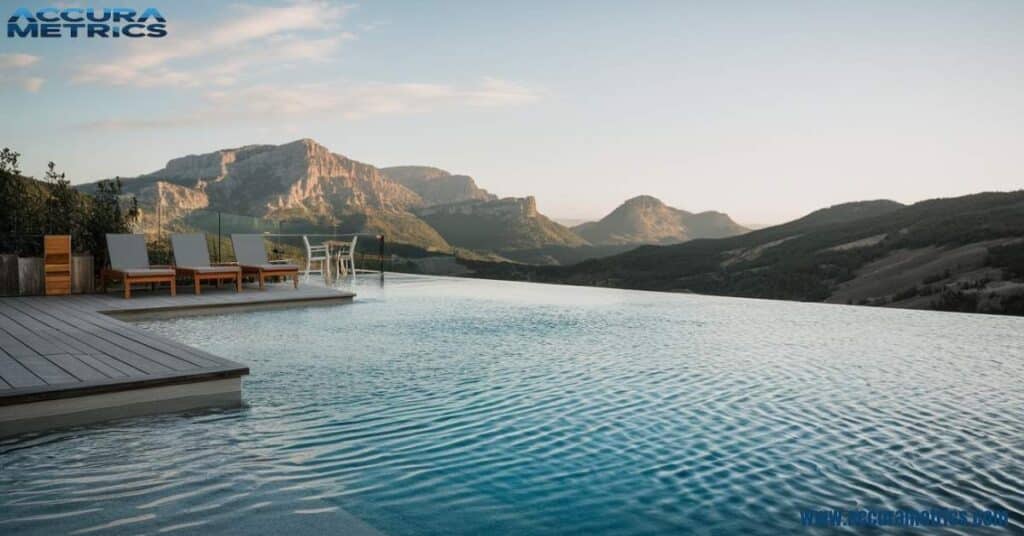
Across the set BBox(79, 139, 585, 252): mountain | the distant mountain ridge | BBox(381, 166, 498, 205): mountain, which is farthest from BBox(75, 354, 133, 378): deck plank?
BBox(381, 166, 498, 205): mountain

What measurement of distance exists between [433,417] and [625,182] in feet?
104

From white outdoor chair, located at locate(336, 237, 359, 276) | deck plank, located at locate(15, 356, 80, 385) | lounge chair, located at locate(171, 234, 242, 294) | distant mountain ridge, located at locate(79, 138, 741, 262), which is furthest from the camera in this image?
distant mountain ridge, located at locate(79, 138, 741, 262)

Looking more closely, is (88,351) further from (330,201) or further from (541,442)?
(330,201)

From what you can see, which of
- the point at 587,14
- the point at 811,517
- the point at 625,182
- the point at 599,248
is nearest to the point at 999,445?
the point at 811,517

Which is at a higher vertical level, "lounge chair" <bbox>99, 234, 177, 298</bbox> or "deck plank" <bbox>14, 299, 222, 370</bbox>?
"lounge chair" <bbox>99, 234, 177, 298</bbox>

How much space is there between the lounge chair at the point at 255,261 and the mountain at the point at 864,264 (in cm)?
693

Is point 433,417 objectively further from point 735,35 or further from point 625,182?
point 625,182

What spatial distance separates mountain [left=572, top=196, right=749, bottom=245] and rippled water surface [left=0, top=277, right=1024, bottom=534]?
74802 mm

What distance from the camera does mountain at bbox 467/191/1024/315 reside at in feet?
56.3

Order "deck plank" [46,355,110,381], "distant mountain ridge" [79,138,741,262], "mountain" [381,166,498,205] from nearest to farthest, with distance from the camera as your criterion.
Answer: "deck plank" [46,355,110,381] < "distant mountain ridge" [79,138,741,262] < "mountain" [381,166,498,205]

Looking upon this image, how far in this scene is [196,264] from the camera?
10.0m

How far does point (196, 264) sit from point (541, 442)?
8.20 m

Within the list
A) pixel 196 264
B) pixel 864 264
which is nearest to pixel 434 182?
pixel 864 264

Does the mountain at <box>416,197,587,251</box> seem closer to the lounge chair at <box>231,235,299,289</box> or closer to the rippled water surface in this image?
the lounge chair at <box>231,235,299,289</box>
